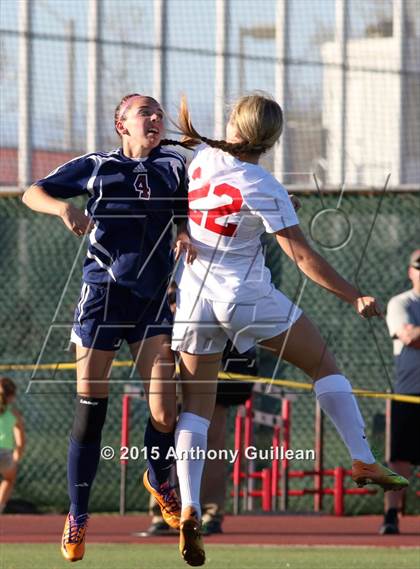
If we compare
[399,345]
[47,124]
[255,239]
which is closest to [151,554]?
[399,345]

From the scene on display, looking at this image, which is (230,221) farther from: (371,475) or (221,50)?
(221,50)

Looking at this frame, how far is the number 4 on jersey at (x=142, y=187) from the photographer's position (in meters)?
6.89

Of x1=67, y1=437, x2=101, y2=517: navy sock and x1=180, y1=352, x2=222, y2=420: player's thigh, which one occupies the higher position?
x1=180, y1=352, x2=222, y2=420: player's thigh

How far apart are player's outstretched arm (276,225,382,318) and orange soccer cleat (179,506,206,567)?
1093 mm

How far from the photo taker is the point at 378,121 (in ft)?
41.3

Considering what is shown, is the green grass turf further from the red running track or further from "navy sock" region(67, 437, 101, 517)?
"navy sock" region(67, 437, 101, 517)

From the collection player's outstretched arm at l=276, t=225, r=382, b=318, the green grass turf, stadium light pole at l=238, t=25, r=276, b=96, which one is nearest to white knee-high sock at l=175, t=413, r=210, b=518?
player's outstretched arm at l=276, t=225, r=382, b=318

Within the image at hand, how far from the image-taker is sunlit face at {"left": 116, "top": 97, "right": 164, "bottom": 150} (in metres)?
6.91

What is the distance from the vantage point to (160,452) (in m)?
7.07

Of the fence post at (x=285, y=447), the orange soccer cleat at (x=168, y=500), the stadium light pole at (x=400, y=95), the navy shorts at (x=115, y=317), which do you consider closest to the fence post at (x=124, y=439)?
the fence post at (x=285, y=447)

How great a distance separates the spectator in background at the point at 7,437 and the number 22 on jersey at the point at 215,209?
527 centimetres

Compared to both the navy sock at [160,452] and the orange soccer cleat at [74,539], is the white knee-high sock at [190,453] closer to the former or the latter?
the navy sock at [160,452]

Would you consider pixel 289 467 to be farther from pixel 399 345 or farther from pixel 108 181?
pixel 108 181

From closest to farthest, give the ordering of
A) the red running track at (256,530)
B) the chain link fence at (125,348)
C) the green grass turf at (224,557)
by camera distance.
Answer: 1. the green grass turf at (224,557)
2. the red running track at (256,530)
3. the chain link fence at (125,348)
